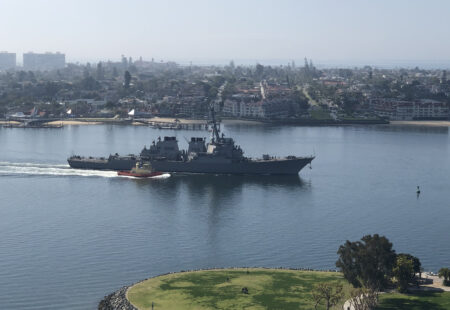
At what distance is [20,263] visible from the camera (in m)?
29.2

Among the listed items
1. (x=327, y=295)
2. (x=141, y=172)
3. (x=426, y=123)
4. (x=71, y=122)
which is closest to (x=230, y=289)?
(x=327, y=295)

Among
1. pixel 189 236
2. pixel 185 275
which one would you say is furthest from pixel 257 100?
pixel 185 275

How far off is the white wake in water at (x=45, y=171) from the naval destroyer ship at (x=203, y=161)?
1.07 meters

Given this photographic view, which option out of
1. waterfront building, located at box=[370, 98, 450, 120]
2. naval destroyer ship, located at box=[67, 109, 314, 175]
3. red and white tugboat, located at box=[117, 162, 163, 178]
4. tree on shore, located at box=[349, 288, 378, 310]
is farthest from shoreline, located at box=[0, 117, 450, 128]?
tree on shore, located at box=[349, 288, 378, 310]

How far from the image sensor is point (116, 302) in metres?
24.6

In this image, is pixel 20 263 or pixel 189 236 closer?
pixel 20 263

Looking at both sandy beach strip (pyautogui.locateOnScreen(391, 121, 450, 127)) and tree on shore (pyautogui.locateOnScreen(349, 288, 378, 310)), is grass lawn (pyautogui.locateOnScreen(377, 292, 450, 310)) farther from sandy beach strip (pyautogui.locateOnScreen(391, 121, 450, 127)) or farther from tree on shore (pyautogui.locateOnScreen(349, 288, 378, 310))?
sandy beach strip (pyautogui.locateOnScreen(391, 121, 450, 127))

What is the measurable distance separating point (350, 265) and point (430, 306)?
3.12 m

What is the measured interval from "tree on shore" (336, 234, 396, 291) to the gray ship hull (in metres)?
25.1

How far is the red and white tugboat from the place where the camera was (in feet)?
164

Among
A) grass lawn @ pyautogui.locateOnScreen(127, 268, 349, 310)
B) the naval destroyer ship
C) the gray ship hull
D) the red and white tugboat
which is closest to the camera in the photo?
grass lawn @ pyautogui.locateOnScreen(127, 268, 349, 310)

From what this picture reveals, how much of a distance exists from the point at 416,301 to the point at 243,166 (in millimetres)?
27860

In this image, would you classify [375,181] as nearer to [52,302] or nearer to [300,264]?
[300,264]

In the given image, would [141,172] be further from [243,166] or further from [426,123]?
[426,123]
